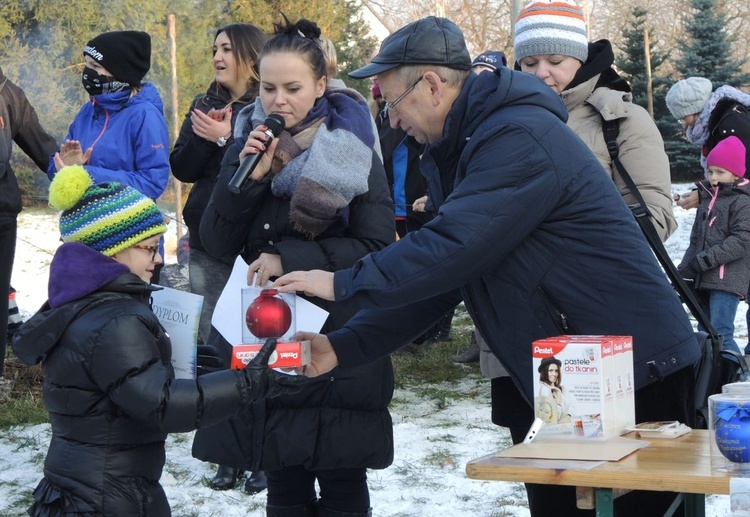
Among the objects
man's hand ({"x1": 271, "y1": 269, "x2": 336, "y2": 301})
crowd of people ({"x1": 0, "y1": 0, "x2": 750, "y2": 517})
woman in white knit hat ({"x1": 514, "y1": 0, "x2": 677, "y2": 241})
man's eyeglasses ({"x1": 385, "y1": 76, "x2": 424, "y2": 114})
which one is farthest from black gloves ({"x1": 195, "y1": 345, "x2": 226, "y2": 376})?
woman in white knit hat ({"x1": 514, "y1": 0, "x2": 677, "y2": 241})

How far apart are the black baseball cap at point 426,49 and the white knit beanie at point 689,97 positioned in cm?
511

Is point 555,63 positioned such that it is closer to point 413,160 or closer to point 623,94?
point 623,94

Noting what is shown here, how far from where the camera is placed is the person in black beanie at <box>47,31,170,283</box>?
4984 millimetres

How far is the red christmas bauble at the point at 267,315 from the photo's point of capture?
2.97 meters

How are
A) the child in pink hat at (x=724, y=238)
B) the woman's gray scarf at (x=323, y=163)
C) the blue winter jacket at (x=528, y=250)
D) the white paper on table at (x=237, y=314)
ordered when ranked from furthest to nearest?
1. the child in pink hat at (x=724, y=238)
2. the woman's gray scarf at (x=323, y=163)
3. the white paper on table at (x=237, y=314)
4. the blue winter jacket at (x=528, y=250)

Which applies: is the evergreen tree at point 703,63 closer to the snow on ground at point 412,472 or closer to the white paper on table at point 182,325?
the snow on ground at point 412,472

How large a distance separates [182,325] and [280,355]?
1.22 feet

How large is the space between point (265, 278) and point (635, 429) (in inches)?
49.4

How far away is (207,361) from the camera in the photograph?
3.29 meters

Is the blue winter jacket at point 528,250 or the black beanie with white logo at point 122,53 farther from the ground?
the black beanie with white logo at point 122,53

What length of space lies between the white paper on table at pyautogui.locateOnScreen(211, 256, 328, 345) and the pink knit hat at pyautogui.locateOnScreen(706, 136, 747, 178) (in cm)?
458

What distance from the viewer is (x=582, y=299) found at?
8.18 ft

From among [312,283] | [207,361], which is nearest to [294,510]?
[207,361]

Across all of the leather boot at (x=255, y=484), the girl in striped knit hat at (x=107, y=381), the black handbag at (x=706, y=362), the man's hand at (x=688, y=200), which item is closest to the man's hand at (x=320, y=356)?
the girl in striped knit hat at (x=107, y=381)
